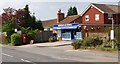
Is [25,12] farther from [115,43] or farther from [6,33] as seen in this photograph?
[115,43]

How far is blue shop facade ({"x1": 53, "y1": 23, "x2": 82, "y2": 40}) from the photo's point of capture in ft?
141

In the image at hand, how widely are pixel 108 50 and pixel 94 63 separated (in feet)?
25.5

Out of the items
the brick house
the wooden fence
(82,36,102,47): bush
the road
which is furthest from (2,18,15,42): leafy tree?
the road

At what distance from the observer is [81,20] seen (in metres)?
52.1

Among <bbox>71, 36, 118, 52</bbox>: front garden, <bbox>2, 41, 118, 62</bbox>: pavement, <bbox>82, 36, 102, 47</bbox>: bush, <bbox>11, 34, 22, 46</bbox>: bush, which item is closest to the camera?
<bbox>2, 41, 118, 62</bbox>: pavement

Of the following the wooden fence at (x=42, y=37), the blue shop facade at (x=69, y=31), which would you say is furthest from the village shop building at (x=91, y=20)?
the wooden fence at (x=42, y=37)

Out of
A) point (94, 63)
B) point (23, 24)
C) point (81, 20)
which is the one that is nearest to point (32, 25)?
point (23, 24)

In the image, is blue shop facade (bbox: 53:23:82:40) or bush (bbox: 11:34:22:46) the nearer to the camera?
bush (bbox: 11:34:22:46)

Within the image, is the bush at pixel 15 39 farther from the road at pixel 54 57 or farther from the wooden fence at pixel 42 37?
the road at pixel 54 57

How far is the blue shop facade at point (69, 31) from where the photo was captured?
42969 mm

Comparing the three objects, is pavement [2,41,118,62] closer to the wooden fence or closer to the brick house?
the brick house

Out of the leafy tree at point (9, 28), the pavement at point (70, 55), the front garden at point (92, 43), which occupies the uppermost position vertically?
the leafy tree at point (9, 28)

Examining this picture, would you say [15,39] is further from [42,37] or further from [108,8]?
[108,8]

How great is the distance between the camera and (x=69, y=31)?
4650 centimetres
